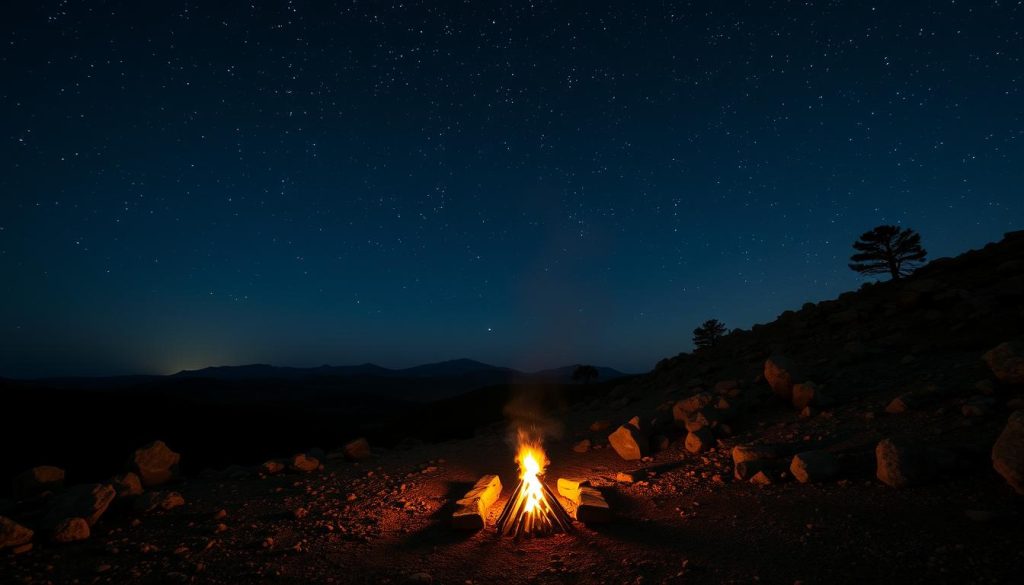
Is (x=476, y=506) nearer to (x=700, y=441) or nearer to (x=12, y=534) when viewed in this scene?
(x=700, y=441)

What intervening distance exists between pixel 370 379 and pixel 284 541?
14355cm

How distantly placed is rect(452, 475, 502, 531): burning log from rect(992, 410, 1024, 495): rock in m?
6.48

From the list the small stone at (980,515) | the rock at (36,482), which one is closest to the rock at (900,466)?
the small stone at (980,515)

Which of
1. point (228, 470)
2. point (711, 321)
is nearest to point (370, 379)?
point (711, 321)

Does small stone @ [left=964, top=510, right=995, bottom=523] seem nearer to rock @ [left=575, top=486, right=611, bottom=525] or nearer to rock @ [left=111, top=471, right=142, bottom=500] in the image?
rock @ [left=575, top=486, right=611, bottom=525]

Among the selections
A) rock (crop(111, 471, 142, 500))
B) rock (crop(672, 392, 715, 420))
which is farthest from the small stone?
rock (crop(111, 471, 142, 500))

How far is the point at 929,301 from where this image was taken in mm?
12484

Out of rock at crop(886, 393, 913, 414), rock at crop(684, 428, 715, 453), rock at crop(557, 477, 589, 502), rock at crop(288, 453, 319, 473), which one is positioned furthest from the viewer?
rock at crop(288, 453, 319, 473)

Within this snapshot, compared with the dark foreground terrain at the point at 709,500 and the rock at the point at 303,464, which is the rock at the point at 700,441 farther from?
the rock at the point at 303,464

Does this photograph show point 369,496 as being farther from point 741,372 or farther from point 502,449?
point 741,372

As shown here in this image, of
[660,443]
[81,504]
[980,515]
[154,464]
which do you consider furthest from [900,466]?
[154,464]

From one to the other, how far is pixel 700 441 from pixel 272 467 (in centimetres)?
911

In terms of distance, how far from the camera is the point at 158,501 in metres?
6.79

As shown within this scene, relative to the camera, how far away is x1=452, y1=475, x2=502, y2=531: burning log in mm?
6203
